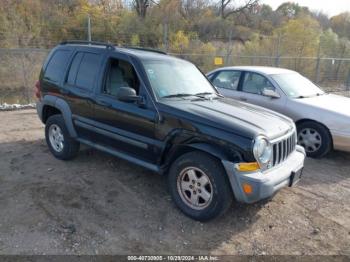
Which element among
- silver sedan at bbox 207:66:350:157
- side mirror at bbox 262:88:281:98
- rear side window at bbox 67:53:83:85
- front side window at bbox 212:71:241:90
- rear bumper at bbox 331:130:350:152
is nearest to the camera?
rear side window at bbox 67:53:83:85

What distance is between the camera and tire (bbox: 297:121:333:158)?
6.04m

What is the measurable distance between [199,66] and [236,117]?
13.3 m

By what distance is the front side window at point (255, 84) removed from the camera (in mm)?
6781

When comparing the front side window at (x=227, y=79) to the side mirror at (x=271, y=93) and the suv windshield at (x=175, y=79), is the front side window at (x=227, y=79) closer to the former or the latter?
the side mirror at (x=271, y=93)

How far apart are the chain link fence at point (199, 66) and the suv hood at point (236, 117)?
799 cm

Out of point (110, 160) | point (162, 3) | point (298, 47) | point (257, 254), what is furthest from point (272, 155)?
point (162, 3)

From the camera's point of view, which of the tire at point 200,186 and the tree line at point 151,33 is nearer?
the tire at point 200,186

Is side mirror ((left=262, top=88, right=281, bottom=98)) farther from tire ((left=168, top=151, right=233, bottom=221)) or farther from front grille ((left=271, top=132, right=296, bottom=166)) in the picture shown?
tire ((left=168, top=151, right=233, bottom=221))

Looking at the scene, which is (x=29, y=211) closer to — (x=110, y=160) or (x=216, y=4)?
(x=110, y=160)

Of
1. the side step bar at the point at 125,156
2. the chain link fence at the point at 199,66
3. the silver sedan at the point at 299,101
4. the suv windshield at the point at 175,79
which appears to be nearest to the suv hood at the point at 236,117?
the suv windshield at the point at 175,79

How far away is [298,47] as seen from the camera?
792 inches

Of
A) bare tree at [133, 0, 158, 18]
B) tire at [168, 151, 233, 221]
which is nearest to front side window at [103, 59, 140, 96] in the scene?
tire at [168, 151, 233, 221]

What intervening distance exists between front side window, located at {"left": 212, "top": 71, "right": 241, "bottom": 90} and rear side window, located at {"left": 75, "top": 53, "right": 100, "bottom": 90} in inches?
136

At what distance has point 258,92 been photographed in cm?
685
